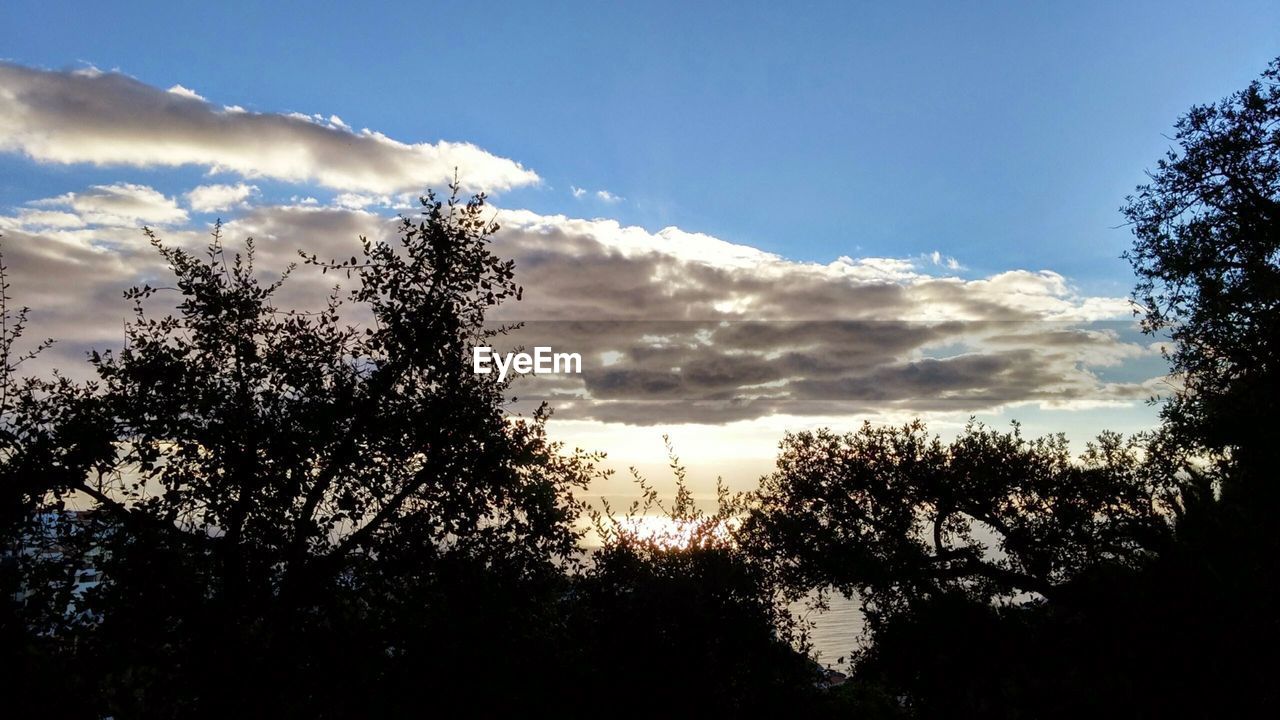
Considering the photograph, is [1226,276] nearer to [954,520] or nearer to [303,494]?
[954,520]

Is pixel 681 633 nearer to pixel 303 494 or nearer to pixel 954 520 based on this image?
pixel 303 494

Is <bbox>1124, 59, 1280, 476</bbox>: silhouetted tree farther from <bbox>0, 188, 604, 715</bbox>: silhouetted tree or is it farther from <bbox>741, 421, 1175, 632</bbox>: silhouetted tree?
<bbox>0, 188, 604, 715</bbox>: silhouetted tree

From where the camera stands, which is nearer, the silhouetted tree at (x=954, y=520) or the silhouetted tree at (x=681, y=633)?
the silhouetted tree at (x=681, y=633)

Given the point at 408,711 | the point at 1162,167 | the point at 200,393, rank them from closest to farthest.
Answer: the point at 408,711
the point at 200,393
the point at 1162,167

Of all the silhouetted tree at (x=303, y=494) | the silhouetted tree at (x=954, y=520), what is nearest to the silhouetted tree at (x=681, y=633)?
the silhouetted tree at (x=303, y=494)

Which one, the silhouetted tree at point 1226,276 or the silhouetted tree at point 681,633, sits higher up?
the silhouetted tree at point 1226,276

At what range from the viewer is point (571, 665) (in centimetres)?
1619

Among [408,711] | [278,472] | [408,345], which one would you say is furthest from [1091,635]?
[278,472]

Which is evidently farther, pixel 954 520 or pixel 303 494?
pixel 954 520

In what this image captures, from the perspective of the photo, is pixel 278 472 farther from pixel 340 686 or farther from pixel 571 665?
pixel 571 665

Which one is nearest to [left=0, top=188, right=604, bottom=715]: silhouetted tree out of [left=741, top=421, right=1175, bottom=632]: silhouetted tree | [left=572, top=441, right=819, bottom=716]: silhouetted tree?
[left=572, top=441, right=819, bottom=716]: silhouetted tree

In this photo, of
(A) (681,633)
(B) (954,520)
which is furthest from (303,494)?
(B) (954,520)

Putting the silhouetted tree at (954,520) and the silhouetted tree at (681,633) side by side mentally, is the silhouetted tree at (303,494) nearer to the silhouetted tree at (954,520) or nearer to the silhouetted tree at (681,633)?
the silhouetted tree at (681,633)

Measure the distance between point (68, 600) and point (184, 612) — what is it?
1.67 metres
